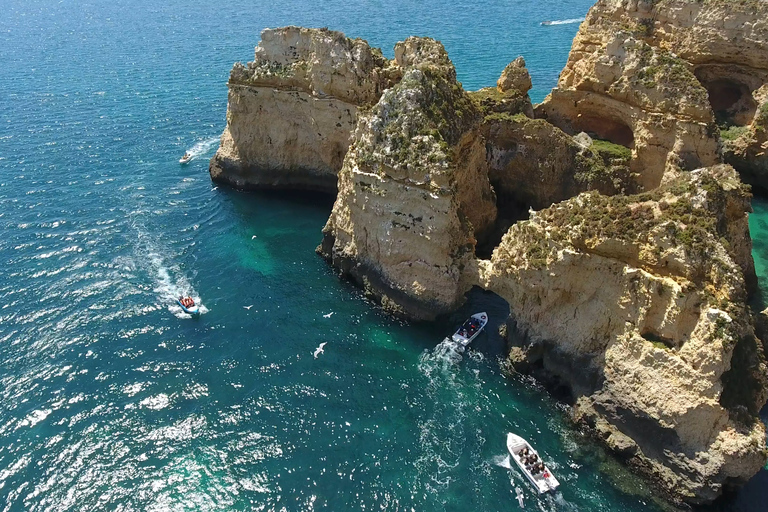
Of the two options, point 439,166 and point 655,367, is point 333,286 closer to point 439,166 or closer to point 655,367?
point 439,166

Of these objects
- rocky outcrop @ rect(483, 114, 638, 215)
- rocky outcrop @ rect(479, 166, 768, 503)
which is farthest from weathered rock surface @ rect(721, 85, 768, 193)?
rocky outcrop @ rect(479, 166, 768, 503)

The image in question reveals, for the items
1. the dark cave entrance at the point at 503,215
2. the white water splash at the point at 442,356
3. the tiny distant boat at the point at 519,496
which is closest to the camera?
the tiny distant boat at the point at 519,496

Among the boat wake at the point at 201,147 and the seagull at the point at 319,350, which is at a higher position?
the boat wake at the point at 201,147

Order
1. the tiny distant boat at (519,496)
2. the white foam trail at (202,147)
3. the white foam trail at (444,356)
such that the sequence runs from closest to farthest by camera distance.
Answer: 1. the tiny distant boat at (519,496)
2. the white foam trail at (444,356)
3. the white foam trail at (202,147)

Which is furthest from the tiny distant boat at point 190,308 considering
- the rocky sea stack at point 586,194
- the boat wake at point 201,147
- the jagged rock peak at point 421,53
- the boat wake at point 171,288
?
the boat wake at point 201,147

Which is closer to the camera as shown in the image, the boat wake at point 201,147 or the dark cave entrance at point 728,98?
the dark cave entrance at point 728,98

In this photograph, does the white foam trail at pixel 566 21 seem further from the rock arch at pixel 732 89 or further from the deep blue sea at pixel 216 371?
the deep blue sea at pixel 216 371

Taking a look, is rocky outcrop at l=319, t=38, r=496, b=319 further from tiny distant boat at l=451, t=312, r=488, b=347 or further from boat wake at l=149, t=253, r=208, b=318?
boat wake at l=149, t=253, r=208, b=318
